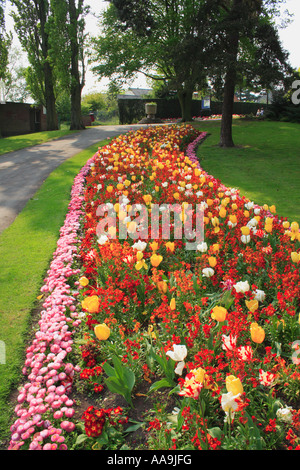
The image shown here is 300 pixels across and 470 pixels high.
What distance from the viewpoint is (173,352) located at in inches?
84.5

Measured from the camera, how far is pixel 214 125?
22344 millimetres

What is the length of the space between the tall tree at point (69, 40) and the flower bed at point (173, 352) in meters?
21.3

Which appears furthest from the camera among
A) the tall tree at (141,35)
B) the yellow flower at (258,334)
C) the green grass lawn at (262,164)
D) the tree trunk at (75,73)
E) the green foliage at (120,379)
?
the tree trunk at (75,73)

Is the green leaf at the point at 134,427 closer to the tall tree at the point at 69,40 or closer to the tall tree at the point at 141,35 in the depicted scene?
the tall tree at the point at 141,35

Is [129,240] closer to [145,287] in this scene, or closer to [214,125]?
[145,287]

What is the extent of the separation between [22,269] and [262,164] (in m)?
9.44

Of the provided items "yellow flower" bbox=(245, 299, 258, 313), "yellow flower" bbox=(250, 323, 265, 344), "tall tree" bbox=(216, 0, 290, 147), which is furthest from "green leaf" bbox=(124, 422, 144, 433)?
"tall tree" bbox=(216, 0, 290, 147)

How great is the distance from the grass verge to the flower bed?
6.2 inches

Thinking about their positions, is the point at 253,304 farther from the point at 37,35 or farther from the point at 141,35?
the point at 37,35

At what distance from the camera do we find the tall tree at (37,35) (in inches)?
920

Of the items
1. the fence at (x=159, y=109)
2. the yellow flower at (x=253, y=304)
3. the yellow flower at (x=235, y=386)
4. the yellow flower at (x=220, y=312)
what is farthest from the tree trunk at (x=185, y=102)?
the yellow flower at (x=235, y=386)

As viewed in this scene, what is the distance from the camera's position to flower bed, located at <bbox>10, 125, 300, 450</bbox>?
81.0 inches
